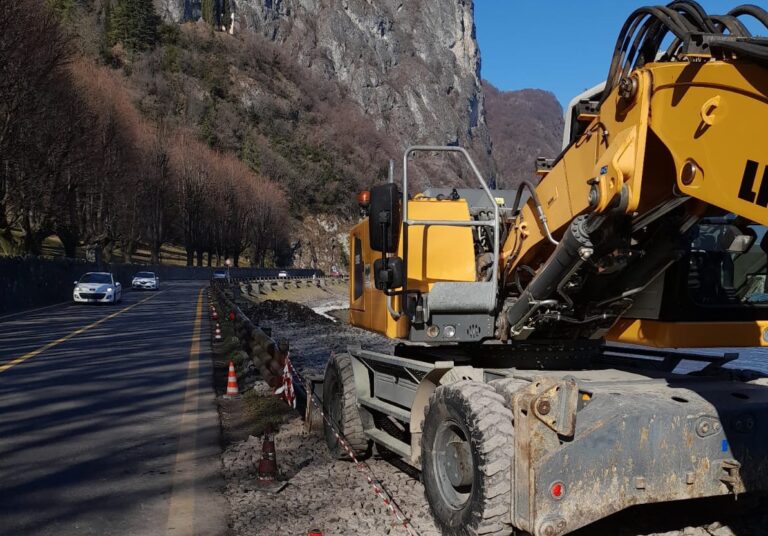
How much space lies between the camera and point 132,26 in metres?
135

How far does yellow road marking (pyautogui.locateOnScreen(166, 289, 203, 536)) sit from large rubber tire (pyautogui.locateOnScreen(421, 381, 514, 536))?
1915 mm

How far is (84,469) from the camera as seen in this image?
22.4 ft

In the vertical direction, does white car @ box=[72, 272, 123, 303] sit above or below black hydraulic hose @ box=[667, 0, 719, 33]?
below

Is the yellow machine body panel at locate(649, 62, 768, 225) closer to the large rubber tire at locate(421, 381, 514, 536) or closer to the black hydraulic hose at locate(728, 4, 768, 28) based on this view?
the black hydraulic hose at locate(728, 4, 768, 28)

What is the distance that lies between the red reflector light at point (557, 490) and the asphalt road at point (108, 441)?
260 centimetres

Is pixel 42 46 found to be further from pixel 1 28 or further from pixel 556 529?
pixel 556 529

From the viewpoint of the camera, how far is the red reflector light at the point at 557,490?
4062 mm

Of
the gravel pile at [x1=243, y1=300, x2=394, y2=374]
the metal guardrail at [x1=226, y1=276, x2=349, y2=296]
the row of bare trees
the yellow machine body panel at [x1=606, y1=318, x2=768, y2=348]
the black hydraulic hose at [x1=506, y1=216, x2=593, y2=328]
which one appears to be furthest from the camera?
the metal guardrail at [x1=226, y1=276, x2=349, y2=296]

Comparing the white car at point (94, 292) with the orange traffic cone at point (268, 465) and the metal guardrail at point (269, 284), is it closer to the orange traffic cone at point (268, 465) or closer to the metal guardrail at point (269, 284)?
the metal guardrail at point (269, 284)

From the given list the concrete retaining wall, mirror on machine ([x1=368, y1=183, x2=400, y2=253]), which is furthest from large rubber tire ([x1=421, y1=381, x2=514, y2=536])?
the concrete retaining wall

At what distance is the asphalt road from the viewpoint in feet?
18.5

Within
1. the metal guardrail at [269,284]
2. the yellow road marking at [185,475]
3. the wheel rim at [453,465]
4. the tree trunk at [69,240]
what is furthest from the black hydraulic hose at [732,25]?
the tree trunk at [69,240]

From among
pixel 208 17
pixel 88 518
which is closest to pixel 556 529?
pixel 88 518

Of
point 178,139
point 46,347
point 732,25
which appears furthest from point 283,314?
point 178,139
